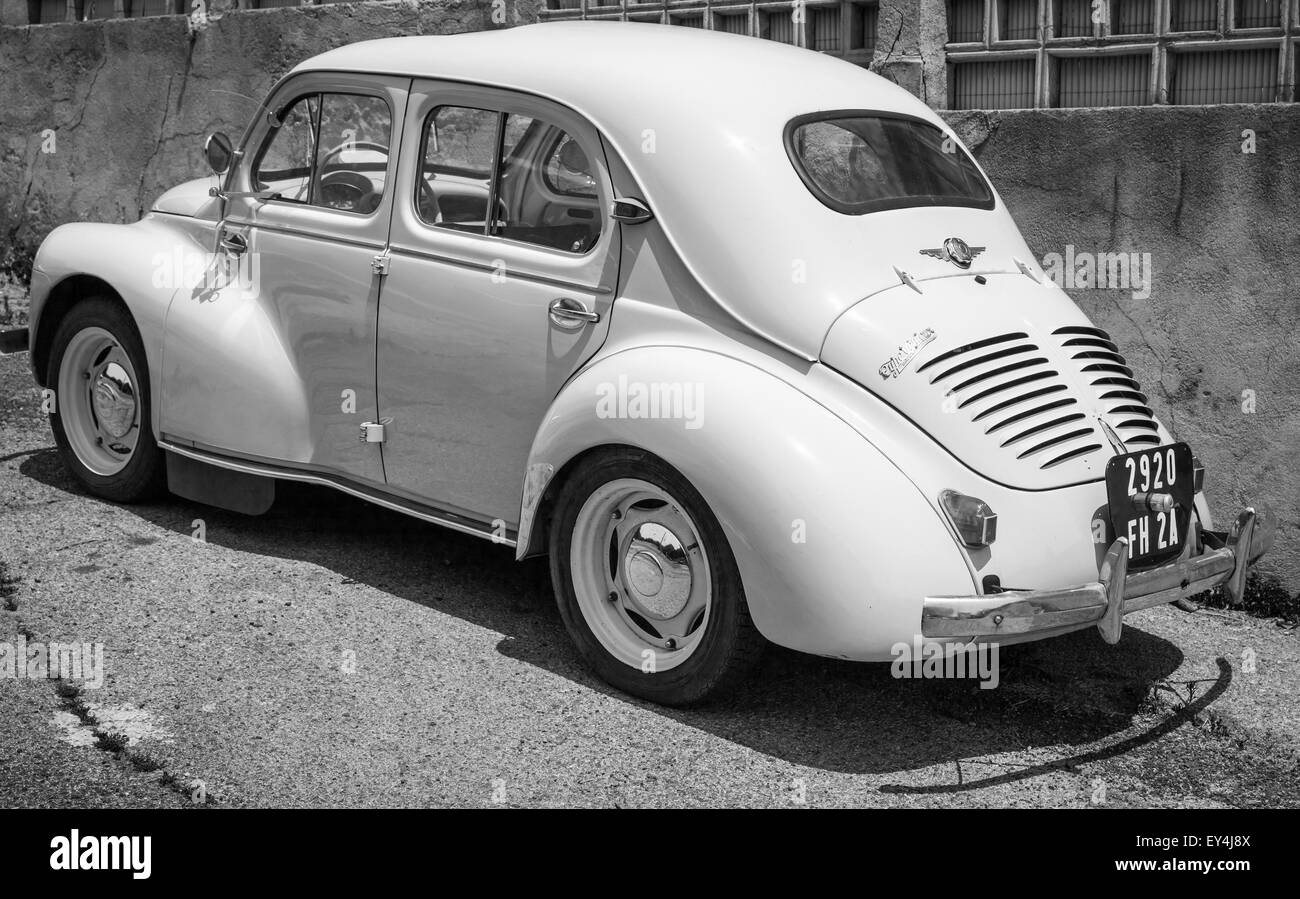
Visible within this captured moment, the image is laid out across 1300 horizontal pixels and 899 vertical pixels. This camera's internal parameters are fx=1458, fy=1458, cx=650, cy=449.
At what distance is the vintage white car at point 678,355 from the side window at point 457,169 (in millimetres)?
14

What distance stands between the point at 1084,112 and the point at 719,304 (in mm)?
2184

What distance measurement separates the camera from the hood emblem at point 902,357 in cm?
385

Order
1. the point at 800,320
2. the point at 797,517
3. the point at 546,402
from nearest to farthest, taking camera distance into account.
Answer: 1. the point at 797,517
2. the point at 800,320
3. the point at 546,402

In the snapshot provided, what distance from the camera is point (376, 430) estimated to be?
4801mm

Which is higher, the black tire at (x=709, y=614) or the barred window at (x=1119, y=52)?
the barred window at (x=1119, y=52)

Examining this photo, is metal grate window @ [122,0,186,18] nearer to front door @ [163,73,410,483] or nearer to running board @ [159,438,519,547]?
front door @ [163,73,410,483]

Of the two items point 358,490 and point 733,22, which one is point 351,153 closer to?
point 358,490

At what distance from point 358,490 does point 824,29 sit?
3.05 metres

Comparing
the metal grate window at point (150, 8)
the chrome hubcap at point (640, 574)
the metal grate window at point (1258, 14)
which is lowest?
the chrome hubcap at point (640, 574)

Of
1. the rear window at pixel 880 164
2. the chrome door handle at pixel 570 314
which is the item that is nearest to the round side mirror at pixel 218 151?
the chrome door handle at pixel 570 314

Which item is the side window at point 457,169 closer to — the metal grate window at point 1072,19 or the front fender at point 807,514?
the front fender at point 807,514

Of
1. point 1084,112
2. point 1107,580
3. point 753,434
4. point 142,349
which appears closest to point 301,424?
point 142,349

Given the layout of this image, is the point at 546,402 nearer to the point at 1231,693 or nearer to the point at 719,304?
the point at 719,304

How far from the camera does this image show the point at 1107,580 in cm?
372
